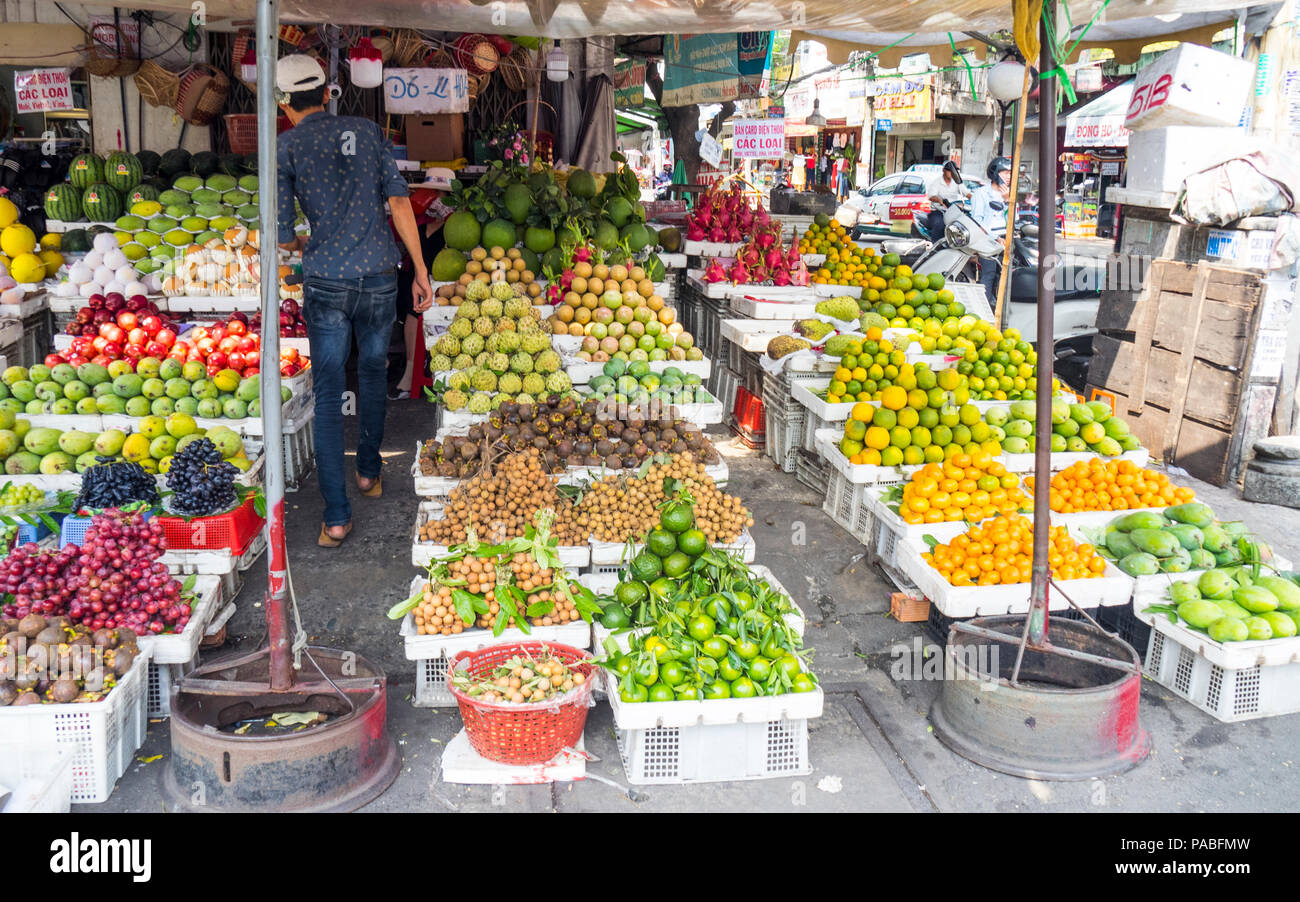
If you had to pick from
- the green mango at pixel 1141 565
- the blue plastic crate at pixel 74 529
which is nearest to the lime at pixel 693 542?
the green mango at pixel 1141 565

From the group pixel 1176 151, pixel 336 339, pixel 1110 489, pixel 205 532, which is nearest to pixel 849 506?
pixel 1110 489

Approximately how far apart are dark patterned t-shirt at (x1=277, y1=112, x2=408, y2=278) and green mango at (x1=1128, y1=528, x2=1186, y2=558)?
3503 mm

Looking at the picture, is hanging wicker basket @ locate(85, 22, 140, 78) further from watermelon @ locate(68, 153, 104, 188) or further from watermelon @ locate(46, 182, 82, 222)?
watermelon @ locate(46, 182, 82, 222)

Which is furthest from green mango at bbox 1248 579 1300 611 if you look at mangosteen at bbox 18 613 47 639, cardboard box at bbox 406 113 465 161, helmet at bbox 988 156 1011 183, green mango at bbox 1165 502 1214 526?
helmet at bbox 988 156 1011 183

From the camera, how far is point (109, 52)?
7.58 meters

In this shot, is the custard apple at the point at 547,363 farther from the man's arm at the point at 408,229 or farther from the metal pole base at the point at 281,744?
the metal pole base at the point at 281,744

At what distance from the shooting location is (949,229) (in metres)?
9.80

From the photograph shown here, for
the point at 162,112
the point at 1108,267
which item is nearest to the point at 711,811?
the point at 1108,267

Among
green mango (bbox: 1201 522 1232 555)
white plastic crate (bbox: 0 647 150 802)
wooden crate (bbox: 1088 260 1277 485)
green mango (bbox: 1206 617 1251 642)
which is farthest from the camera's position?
wooden crate (bbox: 1088 260 1277 485)

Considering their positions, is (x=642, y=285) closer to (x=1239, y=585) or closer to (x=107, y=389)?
(x=107, y=389)

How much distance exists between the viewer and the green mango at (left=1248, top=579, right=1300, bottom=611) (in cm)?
373

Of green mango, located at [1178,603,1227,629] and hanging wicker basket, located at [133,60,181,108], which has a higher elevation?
hanging wicker basket, located at [133,60,181,108]

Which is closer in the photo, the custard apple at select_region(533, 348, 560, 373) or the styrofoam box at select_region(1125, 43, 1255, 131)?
the custard apple at select_region(533, 348, 560, 373)

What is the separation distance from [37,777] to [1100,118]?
18.8 meters
